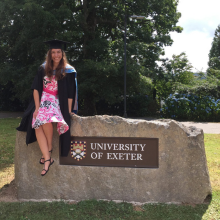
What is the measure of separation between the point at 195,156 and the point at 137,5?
1151cm

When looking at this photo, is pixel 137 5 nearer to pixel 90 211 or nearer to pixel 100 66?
pixel 100 66

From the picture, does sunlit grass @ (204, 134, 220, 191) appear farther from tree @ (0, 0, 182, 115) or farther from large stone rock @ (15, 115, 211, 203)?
tree @ (0, 0, 182, 115)

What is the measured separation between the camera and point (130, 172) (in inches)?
137

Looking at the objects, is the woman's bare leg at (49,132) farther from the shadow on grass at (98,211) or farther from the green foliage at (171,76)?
the green foliage at (171,76)

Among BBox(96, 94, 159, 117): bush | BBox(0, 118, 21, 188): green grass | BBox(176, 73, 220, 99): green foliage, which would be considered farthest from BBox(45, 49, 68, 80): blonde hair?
BBox(96, 94, 159, 117): bush

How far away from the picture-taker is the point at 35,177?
11.9ft

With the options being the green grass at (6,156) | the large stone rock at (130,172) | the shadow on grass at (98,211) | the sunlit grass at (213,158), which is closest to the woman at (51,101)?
the large stone rock at (130,172)

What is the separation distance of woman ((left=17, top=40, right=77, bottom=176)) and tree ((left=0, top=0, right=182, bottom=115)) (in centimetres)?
756

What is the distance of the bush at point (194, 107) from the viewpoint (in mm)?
13695

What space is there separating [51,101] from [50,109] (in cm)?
13

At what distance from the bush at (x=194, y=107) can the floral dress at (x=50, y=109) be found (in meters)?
11.4

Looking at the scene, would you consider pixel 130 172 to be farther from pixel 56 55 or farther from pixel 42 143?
pixel 56 55

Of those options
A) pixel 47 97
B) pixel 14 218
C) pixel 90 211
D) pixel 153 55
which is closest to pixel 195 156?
pixel 90 211

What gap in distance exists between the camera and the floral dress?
3277 mm
